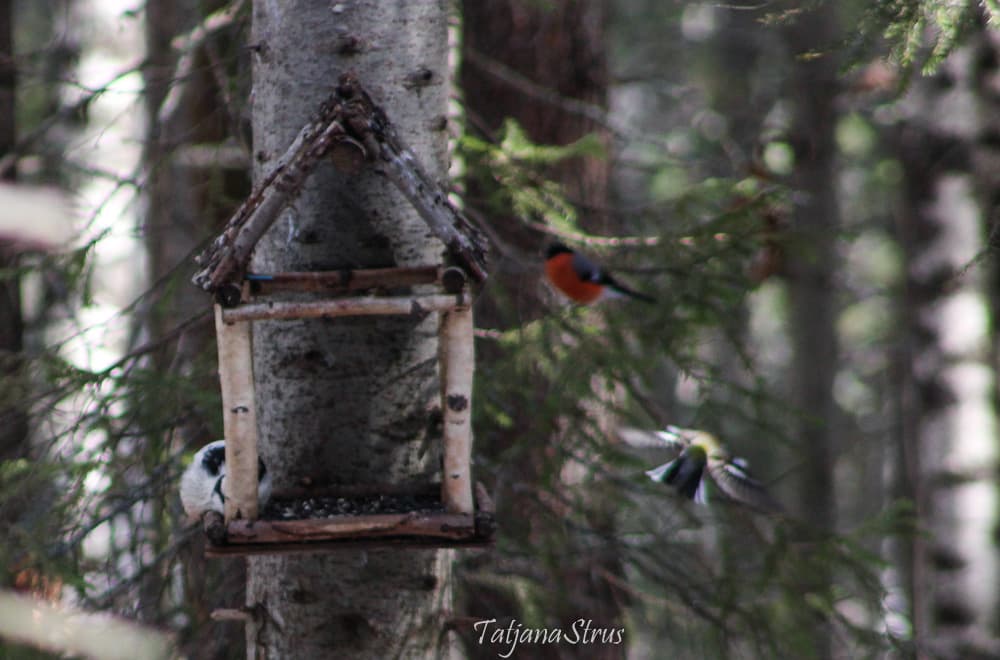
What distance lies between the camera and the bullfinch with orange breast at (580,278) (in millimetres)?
3770

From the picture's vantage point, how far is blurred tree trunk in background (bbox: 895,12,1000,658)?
4809mm

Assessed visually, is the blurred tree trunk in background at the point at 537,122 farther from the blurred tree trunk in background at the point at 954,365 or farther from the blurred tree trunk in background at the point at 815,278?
the blurred tree trunk in background at the point at 815,278

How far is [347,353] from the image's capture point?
2.81 m

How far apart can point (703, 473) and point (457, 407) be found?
1756mm

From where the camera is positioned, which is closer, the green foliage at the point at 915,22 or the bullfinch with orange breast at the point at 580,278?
the green foliage at the point at 915,22

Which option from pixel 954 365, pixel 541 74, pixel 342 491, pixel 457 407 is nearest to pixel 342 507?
pixel 342 491

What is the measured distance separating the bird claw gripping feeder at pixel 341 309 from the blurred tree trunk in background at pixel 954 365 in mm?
Result: 3213

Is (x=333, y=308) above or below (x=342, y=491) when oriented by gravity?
above

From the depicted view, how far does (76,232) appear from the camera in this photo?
12.6 feet

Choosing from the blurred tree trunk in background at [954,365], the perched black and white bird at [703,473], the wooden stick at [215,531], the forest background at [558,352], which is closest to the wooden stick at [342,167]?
the forest background at [558,352]

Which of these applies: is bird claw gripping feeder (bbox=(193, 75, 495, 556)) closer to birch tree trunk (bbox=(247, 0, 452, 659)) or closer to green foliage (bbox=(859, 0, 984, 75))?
birch tree trunk (bbox=(247, 0, 452, 659))

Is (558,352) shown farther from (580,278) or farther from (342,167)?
(342,167)

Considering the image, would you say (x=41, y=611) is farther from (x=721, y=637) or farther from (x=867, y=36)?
(x=867, y=36)

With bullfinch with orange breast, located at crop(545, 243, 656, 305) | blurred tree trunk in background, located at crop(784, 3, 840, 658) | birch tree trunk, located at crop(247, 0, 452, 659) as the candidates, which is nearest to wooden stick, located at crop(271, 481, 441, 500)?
birch tree trunk, located at crop(247, 0, 452, 659)
